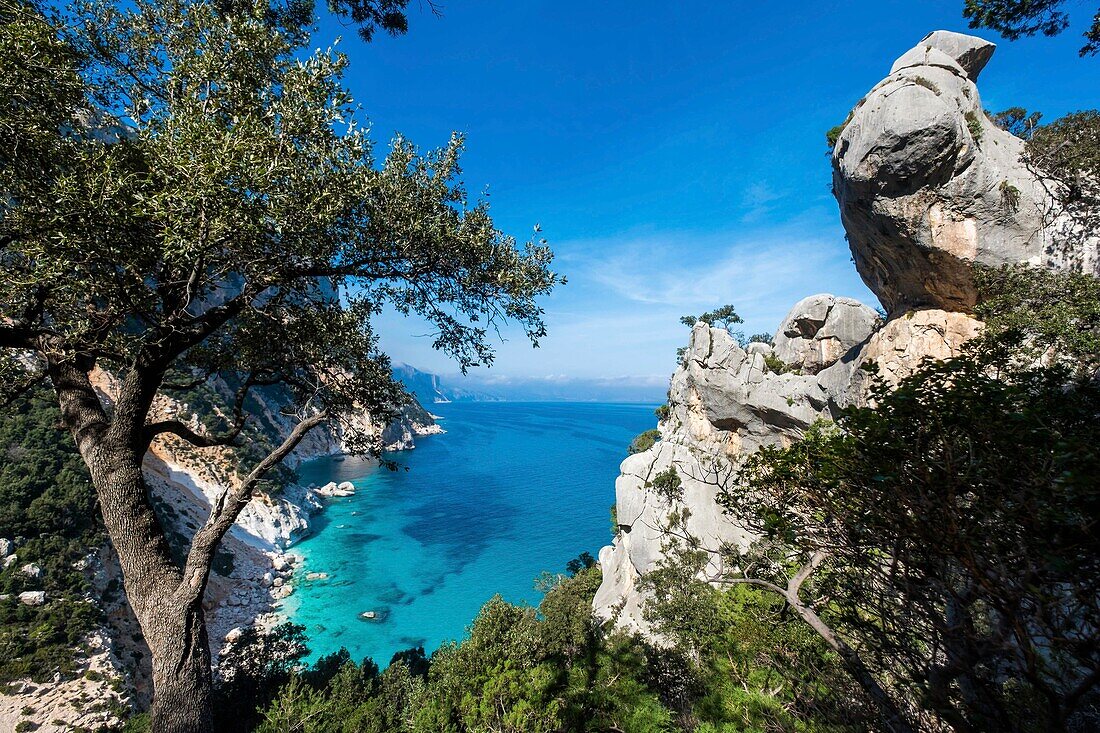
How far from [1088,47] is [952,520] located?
362 inches

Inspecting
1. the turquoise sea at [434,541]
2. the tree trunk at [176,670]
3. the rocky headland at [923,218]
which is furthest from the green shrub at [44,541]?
the rocky headland at [923,218]

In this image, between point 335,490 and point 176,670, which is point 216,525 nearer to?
point 176,670

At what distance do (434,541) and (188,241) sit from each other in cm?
5626

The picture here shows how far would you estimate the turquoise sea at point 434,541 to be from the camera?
116 ft

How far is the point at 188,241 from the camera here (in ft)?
12.7

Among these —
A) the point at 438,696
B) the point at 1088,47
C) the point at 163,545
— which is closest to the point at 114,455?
the point at 163,545

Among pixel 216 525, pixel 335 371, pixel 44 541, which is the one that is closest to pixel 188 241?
pixel 335 371

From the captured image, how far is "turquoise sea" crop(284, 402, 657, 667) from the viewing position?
116ft

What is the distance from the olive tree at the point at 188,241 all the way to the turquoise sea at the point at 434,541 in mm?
9012

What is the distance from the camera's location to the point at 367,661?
26.2 metres

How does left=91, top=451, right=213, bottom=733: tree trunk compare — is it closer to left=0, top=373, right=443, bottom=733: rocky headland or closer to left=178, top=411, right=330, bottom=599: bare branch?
left=178, top=411, right=330, bottom=599: bare branch

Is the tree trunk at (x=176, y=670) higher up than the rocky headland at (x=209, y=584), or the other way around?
the tree trunk at (x=176, y=670)

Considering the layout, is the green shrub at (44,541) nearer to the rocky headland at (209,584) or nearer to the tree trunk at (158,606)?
the rocky headland at (209,584)

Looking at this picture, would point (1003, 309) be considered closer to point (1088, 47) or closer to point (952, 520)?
point (1088, 47)
